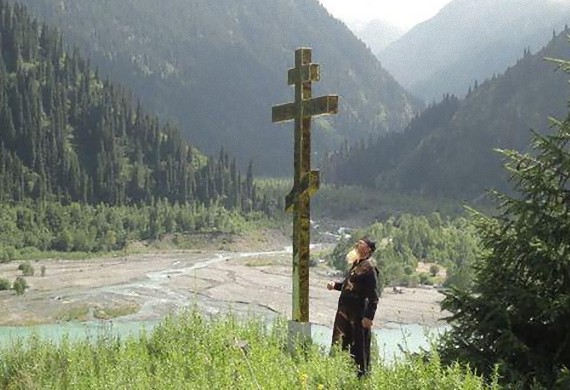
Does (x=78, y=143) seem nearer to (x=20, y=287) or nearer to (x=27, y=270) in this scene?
(x=27, y=270)

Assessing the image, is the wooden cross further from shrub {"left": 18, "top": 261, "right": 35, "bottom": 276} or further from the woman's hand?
shrub {"left": 18, "top": 261, "right": 35, "bottom": 276}

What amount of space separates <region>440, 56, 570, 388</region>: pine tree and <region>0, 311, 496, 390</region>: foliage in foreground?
19.7 inches

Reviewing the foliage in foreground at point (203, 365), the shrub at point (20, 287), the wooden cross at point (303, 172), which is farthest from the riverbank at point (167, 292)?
the wooden cross at point (303, 172)

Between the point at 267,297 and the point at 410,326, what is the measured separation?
1174 centimetres

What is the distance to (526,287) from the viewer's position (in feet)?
25.7

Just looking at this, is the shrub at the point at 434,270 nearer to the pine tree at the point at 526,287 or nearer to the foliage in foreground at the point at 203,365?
the foliage in foreground at the point at 203,365

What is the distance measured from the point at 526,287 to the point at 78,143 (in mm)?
130063

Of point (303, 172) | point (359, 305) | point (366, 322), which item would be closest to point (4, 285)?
point (303, 172)

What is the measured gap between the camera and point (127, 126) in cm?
14112

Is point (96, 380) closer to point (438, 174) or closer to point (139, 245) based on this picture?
point (139, 245)

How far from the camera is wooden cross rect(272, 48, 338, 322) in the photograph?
10484mm

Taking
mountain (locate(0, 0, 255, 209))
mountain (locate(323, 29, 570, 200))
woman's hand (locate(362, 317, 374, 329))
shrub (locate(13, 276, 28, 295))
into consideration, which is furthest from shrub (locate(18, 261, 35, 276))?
mountain (locate(323, 29, 570, 200))

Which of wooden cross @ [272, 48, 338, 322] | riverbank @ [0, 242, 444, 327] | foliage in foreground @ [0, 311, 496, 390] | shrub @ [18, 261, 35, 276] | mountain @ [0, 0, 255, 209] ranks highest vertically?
mountain @ [0, 0, 255, 209]

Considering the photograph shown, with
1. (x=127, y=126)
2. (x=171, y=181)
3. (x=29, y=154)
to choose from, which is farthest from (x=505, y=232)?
(x=127, y=126)
